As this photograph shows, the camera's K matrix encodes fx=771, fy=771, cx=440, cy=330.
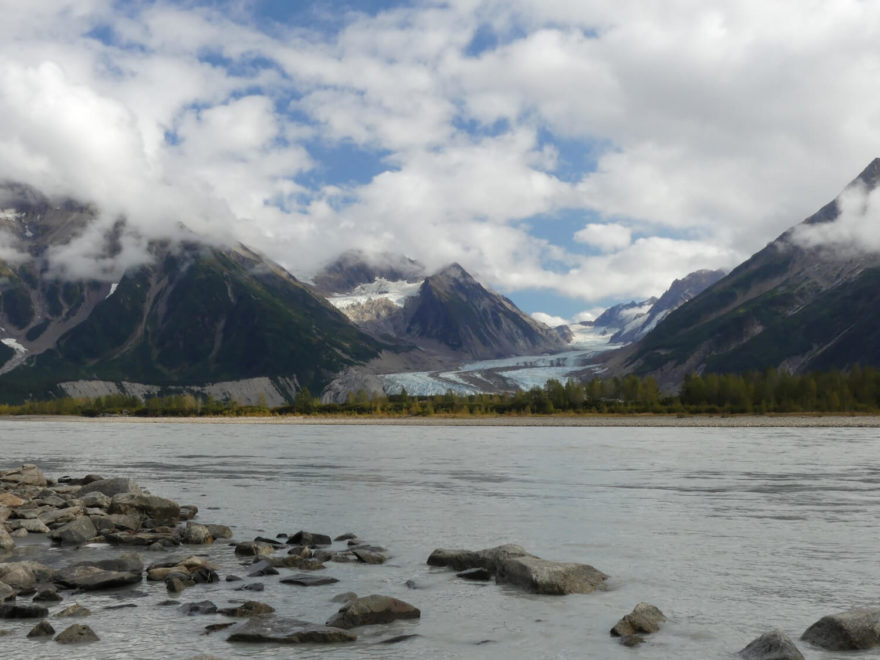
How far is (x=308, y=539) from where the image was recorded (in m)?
29.9

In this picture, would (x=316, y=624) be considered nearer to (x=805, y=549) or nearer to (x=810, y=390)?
(x=805, y=549)

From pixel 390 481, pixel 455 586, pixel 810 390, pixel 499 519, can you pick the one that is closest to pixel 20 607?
pixel 455 586

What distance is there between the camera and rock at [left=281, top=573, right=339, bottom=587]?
23.0 meters

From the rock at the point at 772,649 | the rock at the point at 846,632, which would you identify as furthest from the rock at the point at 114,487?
the rock at the point at 846,632

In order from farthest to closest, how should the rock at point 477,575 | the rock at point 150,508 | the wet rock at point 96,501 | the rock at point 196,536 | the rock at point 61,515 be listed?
the wet rock at point 96,501, the rock at point 150,508, the rock at point 61,515, the rock at point 196,536, the rock at point 477,575

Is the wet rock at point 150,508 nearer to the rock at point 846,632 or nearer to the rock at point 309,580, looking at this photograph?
the rock at point 309,580

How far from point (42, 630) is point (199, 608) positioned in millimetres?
3652

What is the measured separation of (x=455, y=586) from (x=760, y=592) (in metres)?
8.59

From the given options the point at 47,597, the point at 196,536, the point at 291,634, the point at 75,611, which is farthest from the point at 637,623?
the point at 196,536

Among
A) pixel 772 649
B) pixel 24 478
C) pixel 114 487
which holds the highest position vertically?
pixel 772 649

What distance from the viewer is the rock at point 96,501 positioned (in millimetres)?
36909

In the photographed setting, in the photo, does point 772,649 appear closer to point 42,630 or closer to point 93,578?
point 42,630

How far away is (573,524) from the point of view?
110 ft

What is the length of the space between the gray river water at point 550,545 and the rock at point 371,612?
0.42 m
